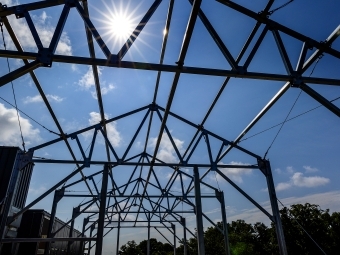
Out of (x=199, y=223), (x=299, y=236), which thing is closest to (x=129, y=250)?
(x=299, y=236)

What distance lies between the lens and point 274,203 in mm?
8734

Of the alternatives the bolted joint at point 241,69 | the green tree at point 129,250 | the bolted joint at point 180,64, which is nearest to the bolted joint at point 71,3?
the bolted joint at point 180,64

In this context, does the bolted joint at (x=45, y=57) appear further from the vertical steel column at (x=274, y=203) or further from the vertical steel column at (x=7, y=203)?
the vertical steel column at (x=274, y=203)

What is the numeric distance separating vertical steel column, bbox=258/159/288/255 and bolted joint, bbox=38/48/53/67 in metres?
8.72

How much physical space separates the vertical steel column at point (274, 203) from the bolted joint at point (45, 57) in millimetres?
8716

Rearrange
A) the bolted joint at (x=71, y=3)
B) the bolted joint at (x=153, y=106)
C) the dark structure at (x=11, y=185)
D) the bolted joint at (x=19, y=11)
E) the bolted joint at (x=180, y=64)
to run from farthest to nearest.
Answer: the bolted joint at (x=153, y=106)
the dark structure at (x=11, y=185)
the bolted joint at (x=180, y=64)
the bolted joint at (x=71, y=3)
the bolted joint at (x=19, y=11)

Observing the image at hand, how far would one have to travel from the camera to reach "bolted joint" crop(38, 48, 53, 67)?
440cm

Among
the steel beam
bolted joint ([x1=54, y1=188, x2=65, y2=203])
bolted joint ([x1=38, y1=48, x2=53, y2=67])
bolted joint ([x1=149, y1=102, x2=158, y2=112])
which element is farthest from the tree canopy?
bolted joint ([x1=38, y1=48, x2=53, y2=67])

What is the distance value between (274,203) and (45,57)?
888cm

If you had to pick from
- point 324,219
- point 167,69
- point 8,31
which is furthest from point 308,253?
point 8,31

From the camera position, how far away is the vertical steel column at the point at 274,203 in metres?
8.05

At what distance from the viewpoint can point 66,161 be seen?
896 cm

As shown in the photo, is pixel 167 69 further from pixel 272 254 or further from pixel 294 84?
pixel 272 254

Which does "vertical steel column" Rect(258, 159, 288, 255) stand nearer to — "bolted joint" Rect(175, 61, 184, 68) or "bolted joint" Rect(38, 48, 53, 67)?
"bolted joint" Rect(175, 61, 184, 68)
